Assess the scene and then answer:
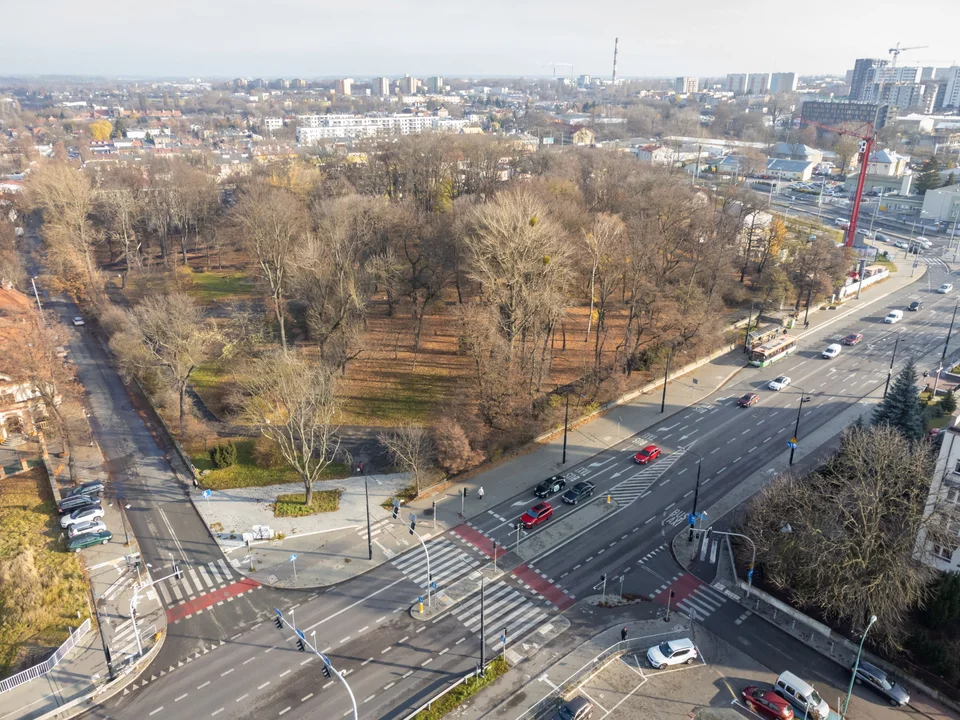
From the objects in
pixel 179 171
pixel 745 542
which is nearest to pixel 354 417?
pixel 745 542

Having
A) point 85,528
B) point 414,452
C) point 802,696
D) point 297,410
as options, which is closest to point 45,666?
point 85,528

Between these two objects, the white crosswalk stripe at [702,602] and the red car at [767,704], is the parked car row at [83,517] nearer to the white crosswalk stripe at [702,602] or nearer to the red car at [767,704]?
the white crosswalk stripe at [702,602]

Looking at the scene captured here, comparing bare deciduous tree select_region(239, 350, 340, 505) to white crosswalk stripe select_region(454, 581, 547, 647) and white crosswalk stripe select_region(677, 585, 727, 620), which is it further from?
white crosswalk stripe select_region(677, 585, 727, 620)

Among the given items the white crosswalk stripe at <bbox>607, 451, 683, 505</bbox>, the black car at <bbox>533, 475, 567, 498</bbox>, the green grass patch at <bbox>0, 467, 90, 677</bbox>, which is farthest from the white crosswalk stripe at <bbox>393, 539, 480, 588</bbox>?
the green grass patch at <bbox>0, 467, 90, 677</bbox>

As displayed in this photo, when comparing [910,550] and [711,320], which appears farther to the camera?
[711,320]

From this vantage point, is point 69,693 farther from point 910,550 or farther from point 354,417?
point 910,550

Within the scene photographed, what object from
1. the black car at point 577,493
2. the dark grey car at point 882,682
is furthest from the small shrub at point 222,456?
the dark grey car at point 882,682
